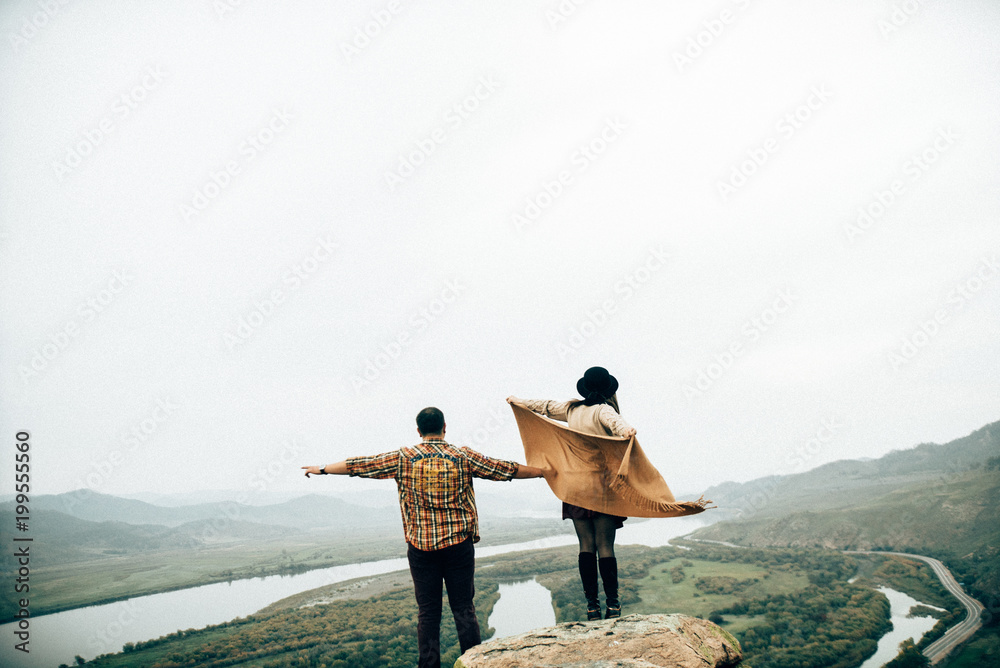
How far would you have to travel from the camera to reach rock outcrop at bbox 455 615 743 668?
4.59 meters

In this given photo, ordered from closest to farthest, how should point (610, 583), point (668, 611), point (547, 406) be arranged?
point (610, 583) < point (547, 406) < point (668, 611)

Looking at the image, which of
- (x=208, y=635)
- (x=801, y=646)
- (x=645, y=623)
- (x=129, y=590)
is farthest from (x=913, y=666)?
(x=129, y=590)

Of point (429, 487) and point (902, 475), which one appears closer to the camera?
point (429, 487)

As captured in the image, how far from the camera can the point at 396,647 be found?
62594mm

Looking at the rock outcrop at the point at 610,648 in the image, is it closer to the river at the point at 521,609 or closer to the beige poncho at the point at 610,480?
the beige poncho at the point at 610,480

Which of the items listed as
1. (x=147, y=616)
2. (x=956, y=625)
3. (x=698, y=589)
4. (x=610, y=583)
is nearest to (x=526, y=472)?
(x=610, y=583)

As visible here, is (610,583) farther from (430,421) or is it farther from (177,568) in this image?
(177,568)

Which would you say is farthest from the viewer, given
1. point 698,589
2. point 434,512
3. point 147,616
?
point 147,616

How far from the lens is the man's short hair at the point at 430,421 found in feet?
16.1

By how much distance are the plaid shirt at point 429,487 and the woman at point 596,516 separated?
1596 mm

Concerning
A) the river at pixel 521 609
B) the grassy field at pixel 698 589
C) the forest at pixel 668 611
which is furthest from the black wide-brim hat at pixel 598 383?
the grassy field at pixel 698 589

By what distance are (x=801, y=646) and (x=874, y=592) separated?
90.2 feet

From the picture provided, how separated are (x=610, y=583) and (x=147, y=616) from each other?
407 feet

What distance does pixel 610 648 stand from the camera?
4.73m
